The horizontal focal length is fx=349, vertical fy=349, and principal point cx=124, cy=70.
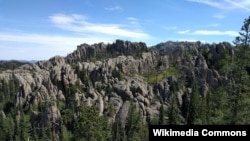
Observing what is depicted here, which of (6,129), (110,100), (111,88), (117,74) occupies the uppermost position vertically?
(117,74)

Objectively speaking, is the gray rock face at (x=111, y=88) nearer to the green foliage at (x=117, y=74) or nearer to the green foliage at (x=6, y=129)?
the green foliage at (x=117, y=74)

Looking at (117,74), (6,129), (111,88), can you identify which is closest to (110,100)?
(111,88)

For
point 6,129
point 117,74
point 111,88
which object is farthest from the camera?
point 117,74

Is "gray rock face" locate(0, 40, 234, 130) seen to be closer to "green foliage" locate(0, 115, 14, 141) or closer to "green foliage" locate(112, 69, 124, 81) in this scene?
"green foliage" locate(112, 69, 124, 81)

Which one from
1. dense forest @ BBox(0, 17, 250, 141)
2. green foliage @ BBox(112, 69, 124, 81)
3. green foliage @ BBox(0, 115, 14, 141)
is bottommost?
green foliage @ BBox(0, 115, 14, 141)

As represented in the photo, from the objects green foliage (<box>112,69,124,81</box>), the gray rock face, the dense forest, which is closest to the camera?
the dense forest

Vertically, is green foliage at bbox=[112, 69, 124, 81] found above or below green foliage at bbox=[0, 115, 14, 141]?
above

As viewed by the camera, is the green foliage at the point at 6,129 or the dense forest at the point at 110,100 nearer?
the dense forest at the point at 110,100

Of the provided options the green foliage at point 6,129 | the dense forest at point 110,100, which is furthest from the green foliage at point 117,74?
the green foliage at point 6,129

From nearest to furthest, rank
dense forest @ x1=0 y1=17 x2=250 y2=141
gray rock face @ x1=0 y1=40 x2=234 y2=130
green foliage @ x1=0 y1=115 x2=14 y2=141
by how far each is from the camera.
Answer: dense forest @ x1=0 y1=17 x2=250 y2=141 → green foliage @ x1=0 y1=115 x2=14 y2=141 → gray rock face @ x1=0 y1=40 x2=234 y2=130

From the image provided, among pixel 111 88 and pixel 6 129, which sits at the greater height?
pixel 111 88

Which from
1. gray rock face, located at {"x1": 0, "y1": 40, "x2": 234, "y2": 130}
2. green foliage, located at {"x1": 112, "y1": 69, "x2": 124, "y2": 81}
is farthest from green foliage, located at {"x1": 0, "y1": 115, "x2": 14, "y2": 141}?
green foliage, located at {"x1": 112, "y1": 69, "x2": 124, "y2": 81}

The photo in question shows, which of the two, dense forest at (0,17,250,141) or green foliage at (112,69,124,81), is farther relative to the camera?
green foliage at (112,69,124,81)

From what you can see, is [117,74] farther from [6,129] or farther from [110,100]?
[6,129]
